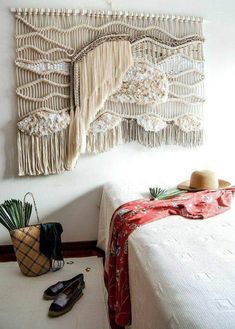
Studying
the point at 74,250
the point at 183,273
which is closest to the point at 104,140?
the point at 74,250

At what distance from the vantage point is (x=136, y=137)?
8.60 feet

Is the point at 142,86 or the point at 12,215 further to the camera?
the point at 142,86

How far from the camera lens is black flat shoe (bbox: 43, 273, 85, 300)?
1.92 metres

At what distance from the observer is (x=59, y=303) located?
1781 mm

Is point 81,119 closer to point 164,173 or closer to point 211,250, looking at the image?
point 164,173

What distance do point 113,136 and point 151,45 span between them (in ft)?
2.90

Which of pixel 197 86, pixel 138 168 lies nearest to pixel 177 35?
pixel 197 86

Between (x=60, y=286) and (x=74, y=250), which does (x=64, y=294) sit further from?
(x=74, y=250)

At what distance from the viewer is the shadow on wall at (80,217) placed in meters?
2.68

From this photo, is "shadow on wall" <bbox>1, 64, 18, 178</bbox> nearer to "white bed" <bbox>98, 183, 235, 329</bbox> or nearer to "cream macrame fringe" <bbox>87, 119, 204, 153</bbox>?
"cream macrame fringe" <bbox>87, 119, 204, 153</bbox>

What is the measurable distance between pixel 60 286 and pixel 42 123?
131cm

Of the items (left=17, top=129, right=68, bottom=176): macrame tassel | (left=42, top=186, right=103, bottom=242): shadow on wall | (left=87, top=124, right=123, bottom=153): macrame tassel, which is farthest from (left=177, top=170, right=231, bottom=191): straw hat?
(left=17, top=129, right=68, bottom=176): macrame tassel

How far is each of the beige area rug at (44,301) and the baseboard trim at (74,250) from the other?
0.14 m

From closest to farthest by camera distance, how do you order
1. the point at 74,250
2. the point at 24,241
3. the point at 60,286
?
1. the point at 60,286
2. the point at 24,241
3. the point at 74,250
